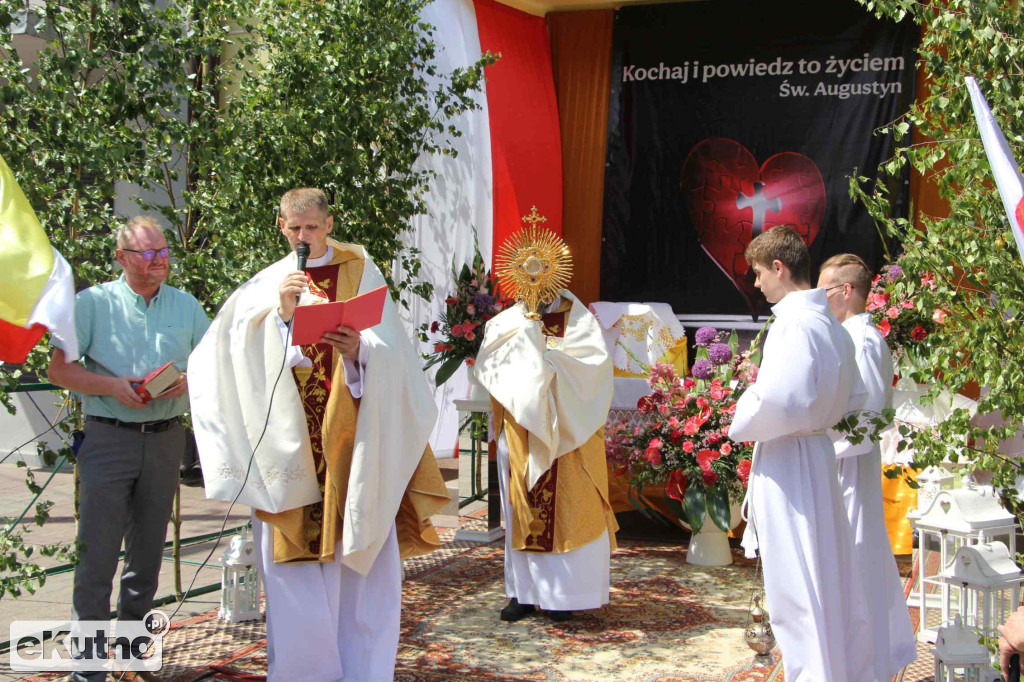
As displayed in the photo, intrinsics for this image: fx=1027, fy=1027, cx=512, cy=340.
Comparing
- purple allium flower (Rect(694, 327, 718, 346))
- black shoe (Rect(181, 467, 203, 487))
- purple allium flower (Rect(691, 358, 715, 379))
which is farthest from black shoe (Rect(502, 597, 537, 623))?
black shoe (Rect(181, 467, 203, 487))

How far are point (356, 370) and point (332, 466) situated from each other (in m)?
0.38

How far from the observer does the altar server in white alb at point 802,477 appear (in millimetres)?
3549

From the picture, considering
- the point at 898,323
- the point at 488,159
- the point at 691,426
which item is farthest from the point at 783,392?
the point at 488,159

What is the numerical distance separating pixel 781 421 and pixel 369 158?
116 inches

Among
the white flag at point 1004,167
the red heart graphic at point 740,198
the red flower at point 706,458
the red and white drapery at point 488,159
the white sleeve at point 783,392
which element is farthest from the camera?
the red heart graphic at point 740,198

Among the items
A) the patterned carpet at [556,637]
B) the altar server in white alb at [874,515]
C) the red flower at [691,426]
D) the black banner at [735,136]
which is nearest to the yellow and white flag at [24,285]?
the patterned carpet at [556,637]

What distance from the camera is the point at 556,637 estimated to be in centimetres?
502

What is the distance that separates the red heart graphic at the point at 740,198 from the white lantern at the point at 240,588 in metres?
5.54

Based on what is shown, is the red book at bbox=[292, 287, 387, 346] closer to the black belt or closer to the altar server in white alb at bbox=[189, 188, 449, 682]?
the altar server in white alb at bbox=[189, 188, 449, 682]

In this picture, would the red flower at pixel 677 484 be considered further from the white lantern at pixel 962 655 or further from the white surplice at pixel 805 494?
the white lantern at pixel 962 655

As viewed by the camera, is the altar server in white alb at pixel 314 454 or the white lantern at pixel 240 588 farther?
the white lantern at pixel 240 588

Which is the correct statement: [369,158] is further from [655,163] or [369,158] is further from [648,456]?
[655,163]

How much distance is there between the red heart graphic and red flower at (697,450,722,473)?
3.26 m

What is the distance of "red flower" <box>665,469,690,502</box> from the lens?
6441 mm
